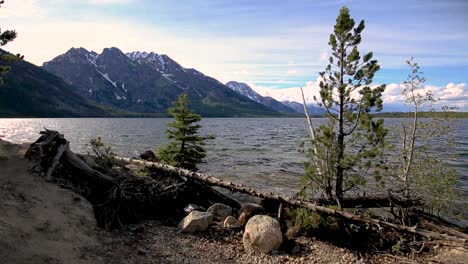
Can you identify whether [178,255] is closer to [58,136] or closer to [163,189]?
[163,189]

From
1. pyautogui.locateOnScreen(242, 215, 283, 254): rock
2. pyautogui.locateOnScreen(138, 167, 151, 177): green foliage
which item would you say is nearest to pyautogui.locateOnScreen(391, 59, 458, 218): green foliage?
pyautogui.locateOnScreen(242, 215, 283, 254): rock

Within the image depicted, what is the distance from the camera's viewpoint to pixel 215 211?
47.4 feet

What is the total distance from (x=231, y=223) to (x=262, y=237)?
6.98 ft

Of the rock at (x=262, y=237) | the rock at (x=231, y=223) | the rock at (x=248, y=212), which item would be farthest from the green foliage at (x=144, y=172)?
the rock at (x=262, y=237)

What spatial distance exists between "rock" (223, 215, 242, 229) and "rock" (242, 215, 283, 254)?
1349mm

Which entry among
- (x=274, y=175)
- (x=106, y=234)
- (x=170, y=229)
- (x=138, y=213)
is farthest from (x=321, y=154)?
(x=274, y=175)

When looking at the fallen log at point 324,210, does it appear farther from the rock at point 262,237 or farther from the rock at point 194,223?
the rock at point 194,223

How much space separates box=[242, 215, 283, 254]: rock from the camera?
11.3 m

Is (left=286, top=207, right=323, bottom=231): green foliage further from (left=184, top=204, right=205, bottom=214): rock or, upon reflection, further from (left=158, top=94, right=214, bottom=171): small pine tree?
(left=158, top=94, right=214, bottom=171): small pine tree

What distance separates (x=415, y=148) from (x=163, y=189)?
1256 centimetres

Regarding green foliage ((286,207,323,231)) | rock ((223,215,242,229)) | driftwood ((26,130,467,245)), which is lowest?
rock ((223,215,242,229))

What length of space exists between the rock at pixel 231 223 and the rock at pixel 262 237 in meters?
1.35

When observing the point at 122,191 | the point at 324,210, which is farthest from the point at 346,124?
the point at 122,191

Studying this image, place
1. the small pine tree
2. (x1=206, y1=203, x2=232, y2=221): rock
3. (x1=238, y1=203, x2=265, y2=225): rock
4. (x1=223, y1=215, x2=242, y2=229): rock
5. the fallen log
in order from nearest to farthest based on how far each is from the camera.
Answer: the fallen log < (x1=223, y1=215, x2=242, y2=229): rock < (x1=238, y1=203, x2=265, y2=225): rock < (x1=206, y1=203, x2=232, y2=221): rock < the small pine tree
